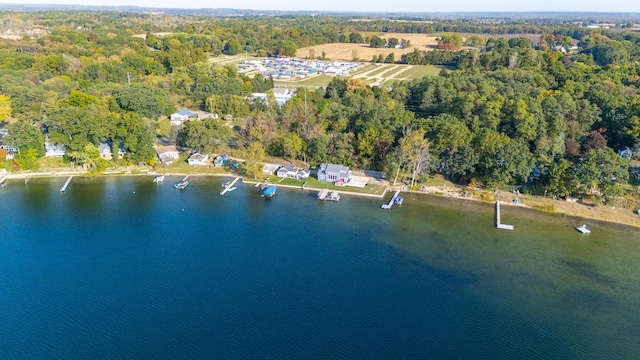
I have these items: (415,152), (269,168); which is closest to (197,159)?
(269,168)

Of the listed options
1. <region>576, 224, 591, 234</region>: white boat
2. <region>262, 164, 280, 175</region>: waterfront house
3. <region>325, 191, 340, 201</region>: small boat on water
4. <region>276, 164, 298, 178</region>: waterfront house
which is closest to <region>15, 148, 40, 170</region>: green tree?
<region>262, 164, 280, 175</region>: waterfront house

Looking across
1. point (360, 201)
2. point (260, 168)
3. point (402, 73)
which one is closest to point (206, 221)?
point (260, 168)

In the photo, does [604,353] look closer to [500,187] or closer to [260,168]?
[500,187]

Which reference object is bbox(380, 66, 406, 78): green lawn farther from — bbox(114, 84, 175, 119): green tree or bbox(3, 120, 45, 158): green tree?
bbox(3, 120, 45, 158): green tree

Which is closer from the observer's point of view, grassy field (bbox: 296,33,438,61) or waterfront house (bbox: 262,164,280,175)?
waterfront house (bbox: 262,164,280,175)

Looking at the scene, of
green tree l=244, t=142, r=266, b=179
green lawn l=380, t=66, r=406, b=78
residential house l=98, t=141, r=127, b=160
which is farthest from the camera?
green lawn l=380, t=66, r=406, b=78
